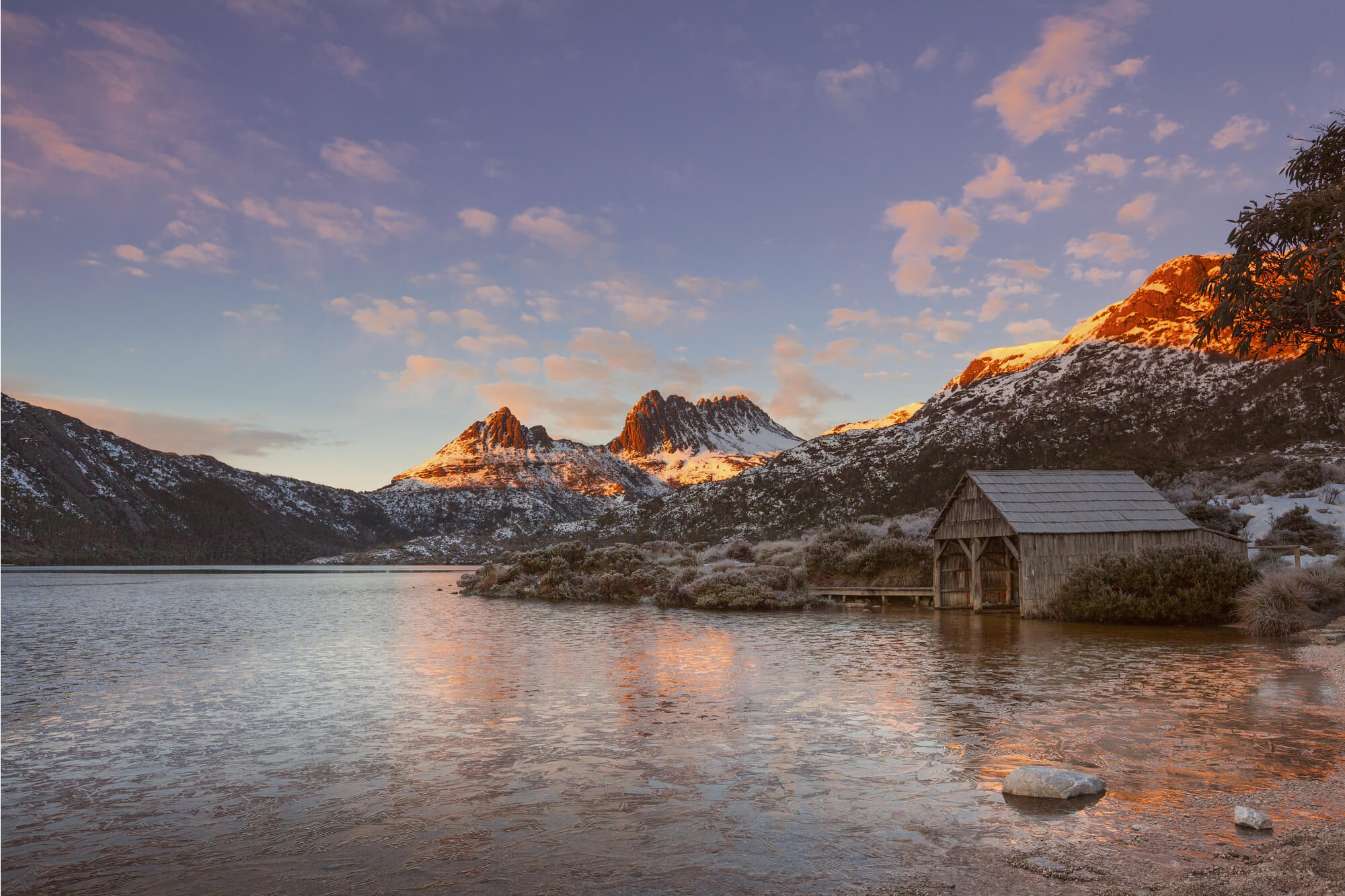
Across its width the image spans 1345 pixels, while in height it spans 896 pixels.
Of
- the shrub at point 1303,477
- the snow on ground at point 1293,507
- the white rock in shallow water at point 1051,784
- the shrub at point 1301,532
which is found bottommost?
the white rock in shallow water at point 1051,784

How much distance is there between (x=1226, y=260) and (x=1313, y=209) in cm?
171

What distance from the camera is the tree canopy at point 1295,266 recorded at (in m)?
13.1

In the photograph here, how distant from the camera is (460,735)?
11555 mm

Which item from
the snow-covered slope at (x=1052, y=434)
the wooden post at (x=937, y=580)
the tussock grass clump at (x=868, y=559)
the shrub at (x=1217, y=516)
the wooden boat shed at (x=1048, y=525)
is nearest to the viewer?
the wooden boat shed at (x=1048, y=525)

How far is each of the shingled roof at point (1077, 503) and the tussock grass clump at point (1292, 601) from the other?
5876 millimetres

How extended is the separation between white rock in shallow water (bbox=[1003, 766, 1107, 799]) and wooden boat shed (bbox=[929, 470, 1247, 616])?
22.2 meters

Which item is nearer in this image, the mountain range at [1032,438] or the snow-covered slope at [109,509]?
the mountain range at [1032,438]

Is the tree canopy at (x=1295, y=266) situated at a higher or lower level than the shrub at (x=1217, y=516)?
higher

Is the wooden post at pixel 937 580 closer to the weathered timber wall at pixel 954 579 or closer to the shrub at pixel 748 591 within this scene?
the weathered timber wall at pixel 954 579

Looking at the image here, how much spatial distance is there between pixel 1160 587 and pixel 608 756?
2272cm

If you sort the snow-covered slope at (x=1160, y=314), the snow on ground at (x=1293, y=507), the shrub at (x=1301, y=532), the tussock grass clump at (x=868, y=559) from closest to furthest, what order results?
the shrub at (x=1301, y=532) → the snow on ground at (x=1293, y=507) → the tussock grass clump at (x=868, y=559) → the snow-covered slope at (x=1160, y=314)

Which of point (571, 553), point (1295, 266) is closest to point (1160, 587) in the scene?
point (1295, 266)

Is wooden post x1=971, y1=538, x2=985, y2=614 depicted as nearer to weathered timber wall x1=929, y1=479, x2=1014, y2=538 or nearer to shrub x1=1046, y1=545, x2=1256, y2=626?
weathered timber wall x1=929, y1=479, x2=1014, y2=538

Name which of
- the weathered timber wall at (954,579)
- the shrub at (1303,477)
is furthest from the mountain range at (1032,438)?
the weathered timber wall at (954,579)
